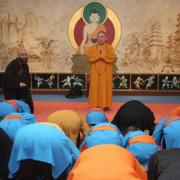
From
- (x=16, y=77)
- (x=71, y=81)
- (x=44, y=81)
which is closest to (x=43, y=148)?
(x=16, y=77)

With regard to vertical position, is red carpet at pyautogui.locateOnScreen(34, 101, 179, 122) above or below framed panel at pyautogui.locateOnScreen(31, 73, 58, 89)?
below

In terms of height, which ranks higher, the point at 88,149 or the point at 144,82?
the point at 88,149

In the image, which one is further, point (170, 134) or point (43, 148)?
point (170, 134)

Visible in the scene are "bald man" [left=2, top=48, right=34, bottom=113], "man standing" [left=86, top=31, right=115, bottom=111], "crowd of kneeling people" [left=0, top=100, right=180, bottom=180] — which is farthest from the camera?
"man standing" [left=86, top=31, right=115, bottom=111]

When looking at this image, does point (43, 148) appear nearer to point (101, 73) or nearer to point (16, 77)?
point (16, 77)

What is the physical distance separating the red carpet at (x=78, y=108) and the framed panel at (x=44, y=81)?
1.85 m

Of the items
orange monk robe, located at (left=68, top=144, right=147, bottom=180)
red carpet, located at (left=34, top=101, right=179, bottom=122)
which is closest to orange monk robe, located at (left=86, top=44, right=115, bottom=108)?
red carpet, located at (left=34, top=101, right=179, bottom=122)

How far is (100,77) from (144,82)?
3056mm

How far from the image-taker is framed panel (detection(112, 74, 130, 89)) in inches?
508

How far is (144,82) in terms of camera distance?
12.9 meters

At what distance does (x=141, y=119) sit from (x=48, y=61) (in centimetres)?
754

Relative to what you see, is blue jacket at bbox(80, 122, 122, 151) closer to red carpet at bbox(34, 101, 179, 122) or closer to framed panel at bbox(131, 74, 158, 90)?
red carpet at bbox(34, 101, 179, 122)

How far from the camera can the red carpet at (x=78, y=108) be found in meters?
9.41

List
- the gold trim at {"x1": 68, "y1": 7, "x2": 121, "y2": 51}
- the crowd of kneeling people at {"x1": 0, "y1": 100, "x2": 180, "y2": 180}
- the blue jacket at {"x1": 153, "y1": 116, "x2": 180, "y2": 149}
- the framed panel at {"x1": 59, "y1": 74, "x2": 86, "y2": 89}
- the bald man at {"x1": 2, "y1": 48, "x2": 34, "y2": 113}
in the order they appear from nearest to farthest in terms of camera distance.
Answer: the crowd of kneeling people at {"x1": 0, "y1": 100, "x2": 180, "y2": 180}, the blue jacket at {"x1": 153, "y1": 116, "x2": 180, "y2": 149}, the bald man at {"x1": 2, "y1": 48, "x2": 34, "y2": 113}, the gold trim at {"x1": 68, "y1": 7, "x2": 121, "y2": 51}, the framed panel at {"x1": 59, "y1": 74, "x2": 86, "y2": 89}
